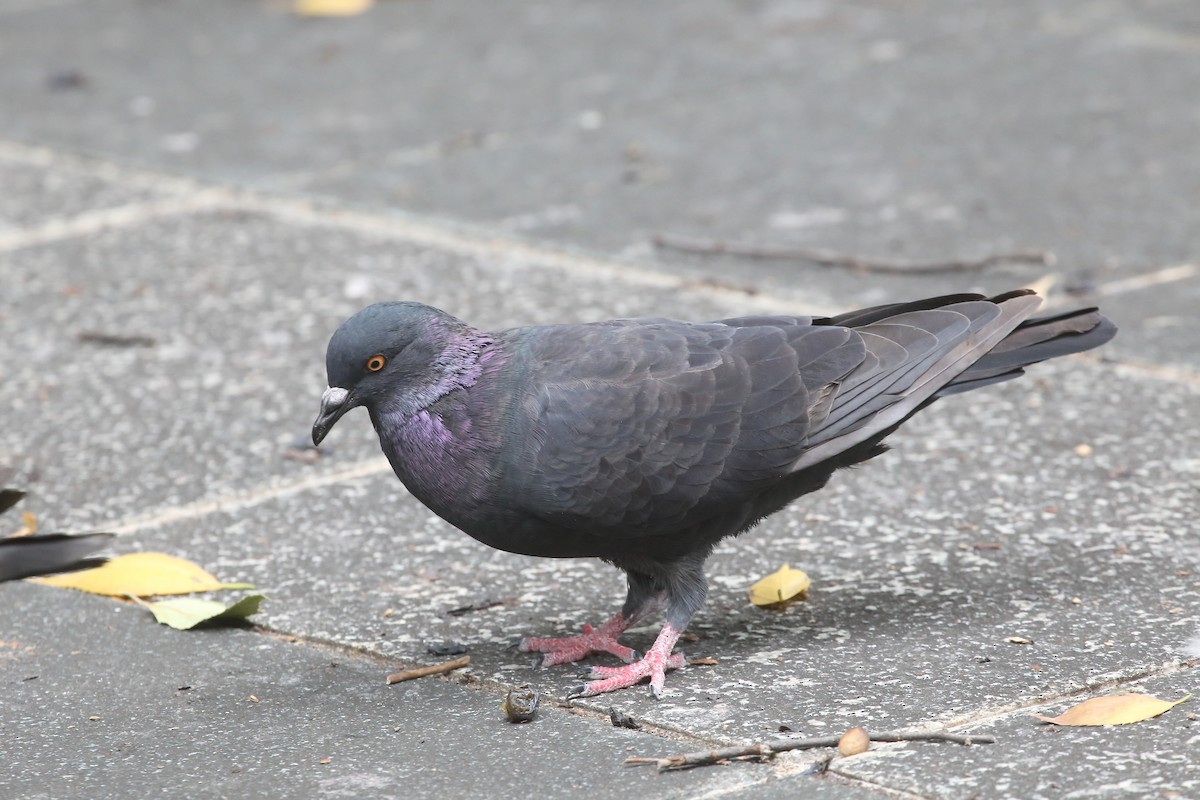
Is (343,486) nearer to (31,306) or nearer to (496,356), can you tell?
(496,356)

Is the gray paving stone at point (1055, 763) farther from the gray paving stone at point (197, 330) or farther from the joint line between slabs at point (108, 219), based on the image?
the joint line between slabs at point (108, 219)

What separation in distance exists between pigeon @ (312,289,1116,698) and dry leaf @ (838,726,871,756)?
51 centimetres

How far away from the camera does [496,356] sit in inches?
147

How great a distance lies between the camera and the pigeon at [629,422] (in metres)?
3.57

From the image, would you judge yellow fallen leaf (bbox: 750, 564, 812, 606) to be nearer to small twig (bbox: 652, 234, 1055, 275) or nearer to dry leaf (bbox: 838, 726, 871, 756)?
dry leaf (bbox: 838, 726, 871, 756)

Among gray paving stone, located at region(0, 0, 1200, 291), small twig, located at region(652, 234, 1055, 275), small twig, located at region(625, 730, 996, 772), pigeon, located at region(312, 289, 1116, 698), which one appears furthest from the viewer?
gray paving stone, located at region(0, 0, 1200, 291)

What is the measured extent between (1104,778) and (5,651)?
2.38 meters

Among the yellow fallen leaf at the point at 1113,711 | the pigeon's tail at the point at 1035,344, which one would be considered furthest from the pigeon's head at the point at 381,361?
the yellow fallen leaf at the point at 1113,711

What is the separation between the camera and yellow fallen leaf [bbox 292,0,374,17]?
31.4 feet

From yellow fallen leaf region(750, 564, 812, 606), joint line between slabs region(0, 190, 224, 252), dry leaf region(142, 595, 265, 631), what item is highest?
yellow fallen leaf region(750, 564, 812, 606)

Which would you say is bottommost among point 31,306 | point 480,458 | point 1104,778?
point 31,306

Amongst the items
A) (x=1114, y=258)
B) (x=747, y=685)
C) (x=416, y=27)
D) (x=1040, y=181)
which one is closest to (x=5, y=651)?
(x=747, y=685)

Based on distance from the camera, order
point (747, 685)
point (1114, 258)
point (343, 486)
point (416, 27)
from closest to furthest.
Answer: point (747, 685) < point (343, 486) < point (1114, 258) < point (416, 27)

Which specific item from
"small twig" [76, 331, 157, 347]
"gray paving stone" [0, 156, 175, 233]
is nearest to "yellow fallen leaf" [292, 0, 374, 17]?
"gray paving stone" [0, 156, 175, 233]
